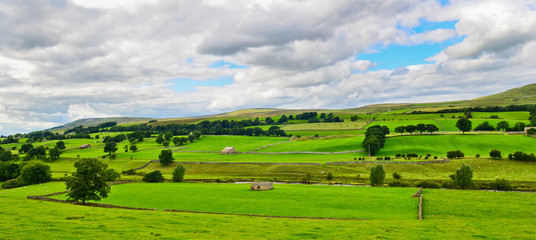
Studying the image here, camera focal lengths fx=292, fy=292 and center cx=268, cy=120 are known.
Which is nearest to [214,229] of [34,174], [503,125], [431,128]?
[34,174]

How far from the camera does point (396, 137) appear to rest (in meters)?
127

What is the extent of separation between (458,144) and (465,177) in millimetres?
60276

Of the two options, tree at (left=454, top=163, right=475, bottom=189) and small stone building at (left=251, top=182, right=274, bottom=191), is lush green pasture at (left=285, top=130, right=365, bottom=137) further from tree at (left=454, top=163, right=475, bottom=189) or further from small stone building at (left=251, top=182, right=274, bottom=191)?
small stone building at (left=251, top=182, right=274, bottom=191)

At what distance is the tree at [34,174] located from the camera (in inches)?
3179

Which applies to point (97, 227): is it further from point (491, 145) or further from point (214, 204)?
point (491, 145)

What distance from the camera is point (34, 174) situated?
82062 mm

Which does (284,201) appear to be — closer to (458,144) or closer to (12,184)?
(12,184)

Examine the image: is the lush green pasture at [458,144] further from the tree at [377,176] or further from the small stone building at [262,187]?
the small stone building at [262,187]

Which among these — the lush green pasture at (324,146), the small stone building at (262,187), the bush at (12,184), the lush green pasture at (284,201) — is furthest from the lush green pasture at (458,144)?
the bush at (12,184)

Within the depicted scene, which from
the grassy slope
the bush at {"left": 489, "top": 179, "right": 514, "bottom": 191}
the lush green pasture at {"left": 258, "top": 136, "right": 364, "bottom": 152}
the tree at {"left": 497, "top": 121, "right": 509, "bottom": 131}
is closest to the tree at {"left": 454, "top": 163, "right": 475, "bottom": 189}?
the bush at {"left": 489, "top": 179, "right": 514, "bottom": 191}

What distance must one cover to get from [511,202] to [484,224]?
55.5 feet

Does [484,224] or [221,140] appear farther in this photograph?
[221,140]

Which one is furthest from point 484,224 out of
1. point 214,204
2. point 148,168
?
point 148,168

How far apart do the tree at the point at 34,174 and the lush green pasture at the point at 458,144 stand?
109 metres
